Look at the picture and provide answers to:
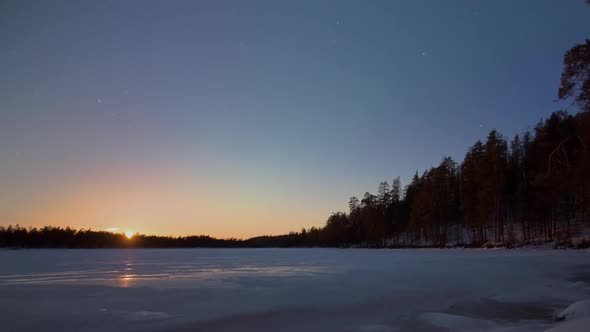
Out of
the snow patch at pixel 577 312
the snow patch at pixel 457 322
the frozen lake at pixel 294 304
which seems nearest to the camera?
the snow patch at pixel 577 312

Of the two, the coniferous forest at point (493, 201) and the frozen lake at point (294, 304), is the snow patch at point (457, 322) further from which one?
the coniferous forest at point (493, 201)

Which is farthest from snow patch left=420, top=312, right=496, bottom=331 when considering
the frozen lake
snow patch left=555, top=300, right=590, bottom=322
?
snow patch left=555, top=300, right=590, bottom=322

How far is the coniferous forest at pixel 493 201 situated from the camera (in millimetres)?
12969

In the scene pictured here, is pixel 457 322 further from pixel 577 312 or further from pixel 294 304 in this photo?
pixel 294 304

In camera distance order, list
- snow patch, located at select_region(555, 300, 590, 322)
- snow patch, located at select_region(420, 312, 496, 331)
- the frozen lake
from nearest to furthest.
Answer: snow patch, located at select_region(555, 300, 590, 322), snow patch, located at select_region(420, 312, 496, 331), the frozen lake

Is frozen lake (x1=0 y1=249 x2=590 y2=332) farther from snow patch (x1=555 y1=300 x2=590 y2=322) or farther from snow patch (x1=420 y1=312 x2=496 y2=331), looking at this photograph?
snow patch (x1=555 y1=300 x2=590 y2=322)

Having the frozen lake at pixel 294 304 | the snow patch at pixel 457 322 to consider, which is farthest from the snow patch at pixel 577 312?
the snow patch at pixel 457 322

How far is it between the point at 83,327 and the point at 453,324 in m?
6.42

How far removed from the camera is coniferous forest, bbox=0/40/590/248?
1297 centimetres

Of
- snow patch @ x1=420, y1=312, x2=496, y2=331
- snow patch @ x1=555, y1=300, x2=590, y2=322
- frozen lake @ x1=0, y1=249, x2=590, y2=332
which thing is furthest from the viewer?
frozen lake @ x1=0, y1=249, x2=590, y2=332

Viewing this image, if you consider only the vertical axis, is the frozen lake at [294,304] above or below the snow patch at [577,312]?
below

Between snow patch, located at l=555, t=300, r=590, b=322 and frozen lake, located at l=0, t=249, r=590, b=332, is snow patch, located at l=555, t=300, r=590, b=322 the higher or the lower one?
the higher one

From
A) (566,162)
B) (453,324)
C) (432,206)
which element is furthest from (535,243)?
(453,324)

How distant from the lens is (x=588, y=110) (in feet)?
38.6
